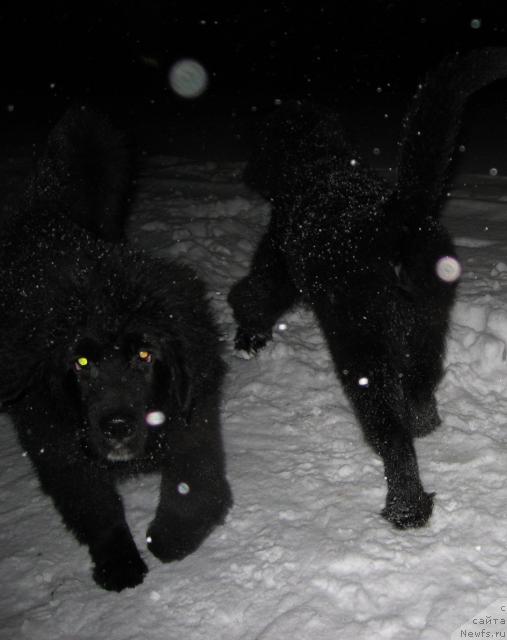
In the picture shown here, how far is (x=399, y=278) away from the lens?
9.47ft

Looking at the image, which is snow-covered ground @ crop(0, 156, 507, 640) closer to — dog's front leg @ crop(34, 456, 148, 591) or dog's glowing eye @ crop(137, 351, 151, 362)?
dog's front leg @ crop(34, 456, 148, 591)

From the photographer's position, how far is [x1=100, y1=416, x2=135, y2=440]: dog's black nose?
2.62 meters

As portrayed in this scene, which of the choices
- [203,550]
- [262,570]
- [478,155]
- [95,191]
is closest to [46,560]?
[203,550]

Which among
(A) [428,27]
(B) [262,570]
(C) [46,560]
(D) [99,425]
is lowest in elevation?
(C) [46,560]

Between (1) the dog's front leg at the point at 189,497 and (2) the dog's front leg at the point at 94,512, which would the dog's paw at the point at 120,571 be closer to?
(2) the dog's front leg at the point at 94,512

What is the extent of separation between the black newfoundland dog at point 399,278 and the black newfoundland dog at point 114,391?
652 millimetres

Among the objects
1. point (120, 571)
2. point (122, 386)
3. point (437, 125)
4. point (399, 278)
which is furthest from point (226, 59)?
point (120, 571)

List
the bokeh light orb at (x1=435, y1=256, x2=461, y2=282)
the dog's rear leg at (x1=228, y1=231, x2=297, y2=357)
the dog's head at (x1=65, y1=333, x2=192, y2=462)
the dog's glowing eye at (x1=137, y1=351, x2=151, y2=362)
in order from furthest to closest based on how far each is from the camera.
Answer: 1. the dog's rear leg at (x1=228, y1=231, x2=297, y2=357)
2. the bokeh light orb at (x1=435, y1=256, x2=461, y2=282)
3. the dog's glowing eye at (x1=137, y1=351, x2=151, y2=362)
4. the dog's head at (x1=65, y1=333, x2=192, y2=462)

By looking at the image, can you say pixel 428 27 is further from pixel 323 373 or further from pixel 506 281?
pixel 323 373

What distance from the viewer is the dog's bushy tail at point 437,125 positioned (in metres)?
2.76

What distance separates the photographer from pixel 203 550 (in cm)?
295

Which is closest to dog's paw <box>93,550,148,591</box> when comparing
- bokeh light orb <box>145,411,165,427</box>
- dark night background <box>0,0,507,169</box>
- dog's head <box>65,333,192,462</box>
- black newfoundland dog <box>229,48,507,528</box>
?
dog's head <box>65,333,192,462</box>

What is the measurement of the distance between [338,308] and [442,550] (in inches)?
45.0

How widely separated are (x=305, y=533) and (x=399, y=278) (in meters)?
1.25
